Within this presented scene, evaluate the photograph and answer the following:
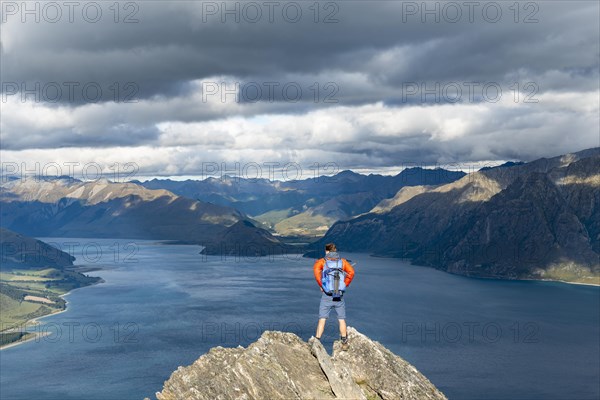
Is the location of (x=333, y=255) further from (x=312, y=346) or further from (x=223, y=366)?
(x=223, y=366)

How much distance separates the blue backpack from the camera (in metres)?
53.3

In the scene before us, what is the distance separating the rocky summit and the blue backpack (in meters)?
5.28

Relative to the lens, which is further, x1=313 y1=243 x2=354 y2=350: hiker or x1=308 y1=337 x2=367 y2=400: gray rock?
x1=313 y1=243 x2=354 y2=350: hiker

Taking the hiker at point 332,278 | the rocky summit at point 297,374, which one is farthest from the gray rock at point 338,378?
the hiker at point 332,278

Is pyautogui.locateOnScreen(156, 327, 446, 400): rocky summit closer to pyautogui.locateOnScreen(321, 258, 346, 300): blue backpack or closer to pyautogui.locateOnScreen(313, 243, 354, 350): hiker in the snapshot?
pyautogui.locateOnScreen(313, 243, 354, 350): hiker

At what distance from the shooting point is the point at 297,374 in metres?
54.1

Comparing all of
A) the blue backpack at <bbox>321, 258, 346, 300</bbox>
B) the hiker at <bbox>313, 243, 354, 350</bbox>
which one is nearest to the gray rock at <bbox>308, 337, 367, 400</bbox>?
the hiker at <bbox>313, 243, 354, 350</bbox>

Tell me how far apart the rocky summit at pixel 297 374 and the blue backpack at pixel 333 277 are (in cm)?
528

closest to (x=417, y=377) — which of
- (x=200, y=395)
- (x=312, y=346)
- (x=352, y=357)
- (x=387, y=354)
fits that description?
(x=387, y=354)

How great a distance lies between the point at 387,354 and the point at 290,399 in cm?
1352

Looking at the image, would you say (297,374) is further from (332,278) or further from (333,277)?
(333,277)

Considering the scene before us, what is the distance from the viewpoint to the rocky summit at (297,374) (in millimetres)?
52531

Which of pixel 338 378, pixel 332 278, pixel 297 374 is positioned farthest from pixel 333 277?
pixel 297 374

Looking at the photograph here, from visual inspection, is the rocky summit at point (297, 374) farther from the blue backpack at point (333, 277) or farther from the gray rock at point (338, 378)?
the blue backpack at point (333, 277)
